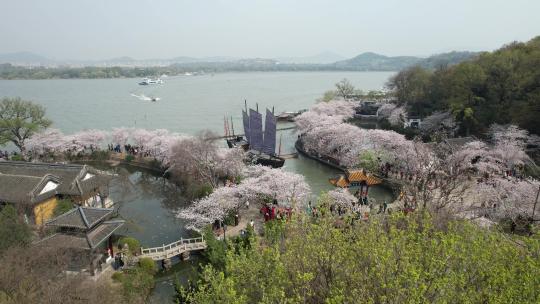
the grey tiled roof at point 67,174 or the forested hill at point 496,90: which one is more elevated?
the forested hill at point 496,90

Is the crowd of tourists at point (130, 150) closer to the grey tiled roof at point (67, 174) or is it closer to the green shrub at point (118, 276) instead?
the grey tiled roof at point (67, 174)

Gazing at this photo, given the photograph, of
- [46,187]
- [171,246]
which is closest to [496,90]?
[171,246]

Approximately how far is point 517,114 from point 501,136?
406 cm

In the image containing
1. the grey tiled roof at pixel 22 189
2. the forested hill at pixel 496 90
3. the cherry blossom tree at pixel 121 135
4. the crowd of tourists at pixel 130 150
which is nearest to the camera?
the grey tiled roof at pixel 22 189

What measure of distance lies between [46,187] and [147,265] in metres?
9.22

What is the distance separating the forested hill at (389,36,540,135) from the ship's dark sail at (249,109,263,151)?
20.4 meters

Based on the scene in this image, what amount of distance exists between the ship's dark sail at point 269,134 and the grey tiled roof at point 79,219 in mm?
19520

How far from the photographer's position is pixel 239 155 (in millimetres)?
30344

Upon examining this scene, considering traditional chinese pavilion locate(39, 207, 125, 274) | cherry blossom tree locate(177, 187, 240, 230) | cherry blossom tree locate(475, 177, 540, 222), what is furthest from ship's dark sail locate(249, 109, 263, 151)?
traditional chinese pavilion locate(39, 207, 125, 274)

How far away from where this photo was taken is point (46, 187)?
23.1 metres

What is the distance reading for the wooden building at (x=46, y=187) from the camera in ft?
71.9

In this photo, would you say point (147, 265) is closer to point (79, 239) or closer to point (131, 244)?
point (131, 244)

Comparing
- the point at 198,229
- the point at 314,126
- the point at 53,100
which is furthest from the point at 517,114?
the point at 53,100

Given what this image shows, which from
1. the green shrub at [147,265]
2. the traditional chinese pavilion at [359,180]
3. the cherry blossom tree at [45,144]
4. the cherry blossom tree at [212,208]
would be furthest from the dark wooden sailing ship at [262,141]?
the cherry blossom tree at [45,144]
